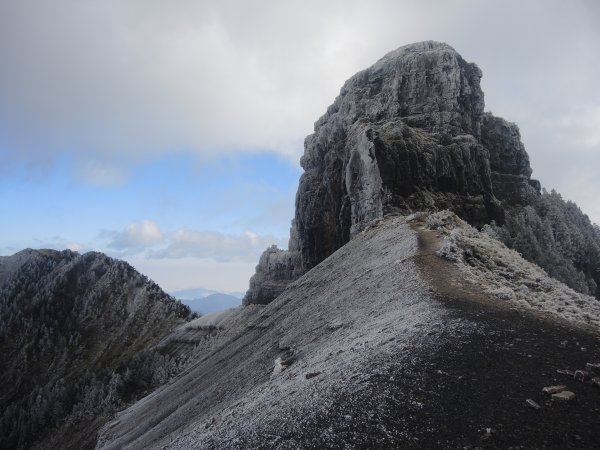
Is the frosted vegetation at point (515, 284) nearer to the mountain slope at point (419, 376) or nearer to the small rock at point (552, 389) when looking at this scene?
the mountain slope at point (419, 376)

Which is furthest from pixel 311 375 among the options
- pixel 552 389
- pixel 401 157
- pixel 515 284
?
pixel 401 157

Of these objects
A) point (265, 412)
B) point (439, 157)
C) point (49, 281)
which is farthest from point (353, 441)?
point (49, 281)

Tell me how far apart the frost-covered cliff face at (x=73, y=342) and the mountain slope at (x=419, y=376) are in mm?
54424

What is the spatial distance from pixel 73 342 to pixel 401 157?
12333 centimetres

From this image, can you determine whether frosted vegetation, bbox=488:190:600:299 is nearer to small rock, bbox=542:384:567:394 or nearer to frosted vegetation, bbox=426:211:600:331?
frosted vegetation, bbox=426:211:600:331

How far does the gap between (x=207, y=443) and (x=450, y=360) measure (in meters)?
9.22

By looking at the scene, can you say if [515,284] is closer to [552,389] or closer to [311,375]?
[552,389]

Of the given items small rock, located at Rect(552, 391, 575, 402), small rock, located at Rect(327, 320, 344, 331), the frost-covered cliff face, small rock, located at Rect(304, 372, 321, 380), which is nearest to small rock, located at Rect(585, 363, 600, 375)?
small rock, located at Rect(552, 391, 575, 402)

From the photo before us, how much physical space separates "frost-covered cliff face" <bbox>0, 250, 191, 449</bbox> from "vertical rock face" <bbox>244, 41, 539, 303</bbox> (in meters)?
39.6

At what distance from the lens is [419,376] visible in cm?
1219

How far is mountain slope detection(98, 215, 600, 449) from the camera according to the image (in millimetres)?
9891

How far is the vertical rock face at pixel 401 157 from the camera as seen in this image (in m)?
62.5

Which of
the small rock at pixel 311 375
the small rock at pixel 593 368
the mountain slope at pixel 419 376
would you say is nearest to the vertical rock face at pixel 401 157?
the mountain slope at pixel 419 376

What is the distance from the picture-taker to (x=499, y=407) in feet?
34.1
